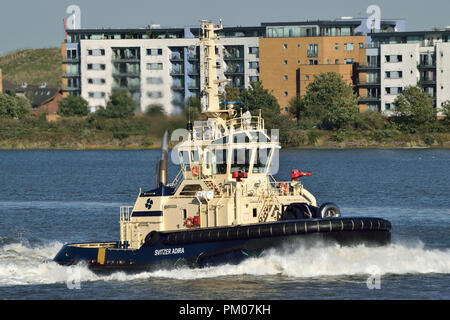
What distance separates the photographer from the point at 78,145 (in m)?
112

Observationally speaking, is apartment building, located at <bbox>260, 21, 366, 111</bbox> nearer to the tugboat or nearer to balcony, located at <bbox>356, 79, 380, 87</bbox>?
balcony, located at <bbox>356, 79, 380, 87</bbox>

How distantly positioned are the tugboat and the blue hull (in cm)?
3

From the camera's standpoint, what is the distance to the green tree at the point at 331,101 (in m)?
108

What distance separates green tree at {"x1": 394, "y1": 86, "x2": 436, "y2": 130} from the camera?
106750 millimetres

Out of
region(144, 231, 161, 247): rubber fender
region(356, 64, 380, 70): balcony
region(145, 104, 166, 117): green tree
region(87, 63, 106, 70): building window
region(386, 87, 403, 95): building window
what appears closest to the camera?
region(144, 231, 161, 247): rubber fender

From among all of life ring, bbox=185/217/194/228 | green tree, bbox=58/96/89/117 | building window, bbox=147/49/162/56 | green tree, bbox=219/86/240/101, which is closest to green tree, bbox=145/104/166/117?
green tree, bbox=219/86/240/101

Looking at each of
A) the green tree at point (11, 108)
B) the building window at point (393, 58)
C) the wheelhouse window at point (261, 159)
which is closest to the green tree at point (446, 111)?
the building window at point (393, 58)

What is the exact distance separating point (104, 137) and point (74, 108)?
12.8 meters

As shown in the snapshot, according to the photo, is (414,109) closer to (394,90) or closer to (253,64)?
(394,90)

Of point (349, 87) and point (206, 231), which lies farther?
point (349, 87)

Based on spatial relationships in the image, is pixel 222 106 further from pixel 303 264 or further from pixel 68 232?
pixel 68 232

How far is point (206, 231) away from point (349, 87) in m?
89.4

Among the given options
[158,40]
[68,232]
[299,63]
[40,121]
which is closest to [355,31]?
[299,63]
